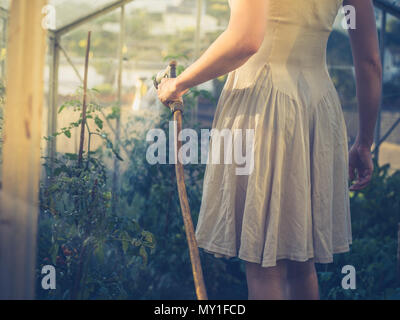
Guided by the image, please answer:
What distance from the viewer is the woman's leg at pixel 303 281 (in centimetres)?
174

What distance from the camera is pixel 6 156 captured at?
113 centimetres

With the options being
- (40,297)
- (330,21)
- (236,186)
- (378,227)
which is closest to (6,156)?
(236,186)

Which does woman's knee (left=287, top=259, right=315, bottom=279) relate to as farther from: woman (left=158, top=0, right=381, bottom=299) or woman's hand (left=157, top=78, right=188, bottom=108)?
woman's hand (left=157, top=78, right=188, bottom=108)

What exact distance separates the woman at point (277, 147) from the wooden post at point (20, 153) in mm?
584

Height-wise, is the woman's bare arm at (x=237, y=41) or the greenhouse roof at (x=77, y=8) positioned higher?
the greenhouse roof at (x=77, y=8)

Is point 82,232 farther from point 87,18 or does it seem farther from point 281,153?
point 87,18

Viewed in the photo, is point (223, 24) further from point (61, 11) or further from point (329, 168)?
point (329, 168)

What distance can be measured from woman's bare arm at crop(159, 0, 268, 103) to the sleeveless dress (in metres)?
0.13

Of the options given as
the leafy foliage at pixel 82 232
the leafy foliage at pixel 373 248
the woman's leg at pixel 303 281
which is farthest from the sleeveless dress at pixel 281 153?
the leafy foliage at pixel 373 248

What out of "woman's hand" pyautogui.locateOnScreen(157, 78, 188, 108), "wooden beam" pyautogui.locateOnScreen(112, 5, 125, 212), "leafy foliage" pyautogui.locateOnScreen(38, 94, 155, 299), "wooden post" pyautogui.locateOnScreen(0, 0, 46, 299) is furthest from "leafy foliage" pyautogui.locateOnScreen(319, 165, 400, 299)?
"wooden post" pyautogui.locateOnScreen(0, 0, 46, 299)

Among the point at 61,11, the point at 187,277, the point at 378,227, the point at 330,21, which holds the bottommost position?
the point at 187,277

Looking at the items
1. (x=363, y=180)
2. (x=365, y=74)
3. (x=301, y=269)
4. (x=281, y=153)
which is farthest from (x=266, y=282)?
(x=365, y=74)

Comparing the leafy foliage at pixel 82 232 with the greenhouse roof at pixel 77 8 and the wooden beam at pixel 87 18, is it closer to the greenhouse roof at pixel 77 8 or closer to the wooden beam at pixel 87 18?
the greenhouse roof at pixel 77 8
